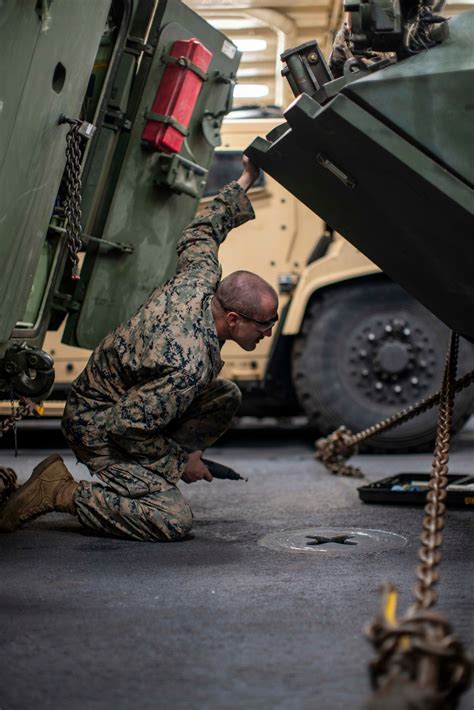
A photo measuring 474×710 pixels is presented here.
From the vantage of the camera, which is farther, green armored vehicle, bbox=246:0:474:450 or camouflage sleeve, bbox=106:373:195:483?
camouflage sleeve, bbox=106:373:195:483

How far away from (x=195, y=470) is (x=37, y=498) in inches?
22.1

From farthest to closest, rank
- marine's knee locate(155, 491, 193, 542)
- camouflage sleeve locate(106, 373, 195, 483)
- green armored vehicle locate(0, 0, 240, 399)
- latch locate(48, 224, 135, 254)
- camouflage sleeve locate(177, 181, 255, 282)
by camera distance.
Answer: latch locate(48, 224, 135, 254), camouflage sleeve locate(177, 181, 255, 282), marine's knee locate(155, 491, 193, 542), camouflage sleeve locate(106, 373, 195, 483), green armored vehicle locate(0, 0, 240, 399)

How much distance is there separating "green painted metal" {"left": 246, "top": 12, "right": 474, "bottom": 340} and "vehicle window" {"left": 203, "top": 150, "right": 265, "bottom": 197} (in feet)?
9.47

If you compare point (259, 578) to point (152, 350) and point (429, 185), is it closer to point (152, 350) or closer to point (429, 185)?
point (152, 350)

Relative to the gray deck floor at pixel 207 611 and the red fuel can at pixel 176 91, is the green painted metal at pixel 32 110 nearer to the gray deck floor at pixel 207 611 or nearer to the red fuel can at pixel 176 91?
the red fuel can at pixel 176 91

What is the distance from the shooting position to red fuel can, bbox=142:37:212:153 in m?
3.99

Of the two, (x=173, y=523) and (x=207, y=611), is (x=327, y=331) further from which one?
(x=207, y=611)

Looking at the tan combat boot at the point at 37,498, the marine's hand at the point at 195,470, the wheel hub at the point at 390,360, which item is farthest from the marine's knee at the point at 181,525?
the wheel hub at the point at 390,360

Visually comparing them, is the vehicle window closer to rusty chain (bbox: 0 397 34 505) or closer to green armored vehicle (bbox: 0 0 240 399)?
green armored vehicle (bbox: 0 0 240 399)

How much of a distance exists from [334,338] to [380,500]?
6.51 feet

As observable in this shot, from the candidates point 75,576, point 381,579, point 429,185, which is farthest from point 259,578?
point 429,185

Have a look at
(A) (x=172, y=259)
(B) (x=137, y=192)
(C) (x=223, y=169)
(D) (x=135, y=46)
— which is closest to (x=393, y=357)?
(C) (x=223, y=169)

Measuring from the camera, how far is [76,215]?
137 inches

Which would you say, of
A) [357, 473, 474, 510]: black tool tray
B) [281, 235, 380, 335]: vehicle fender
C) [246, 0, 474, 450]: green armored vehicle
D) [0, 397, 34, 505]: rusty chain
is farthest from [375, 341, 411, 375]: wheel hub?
[0, 397, 34, 505]: rusty chain
